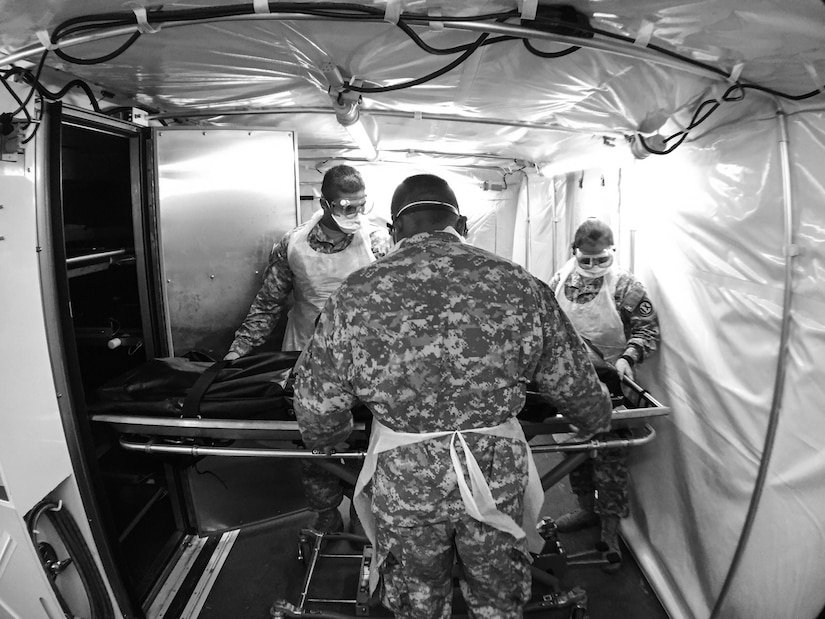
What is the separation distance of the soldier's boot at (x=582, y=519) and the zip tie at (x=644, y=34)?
241 cm

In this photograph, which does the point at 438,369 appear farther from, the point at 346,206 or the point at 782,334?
the point at 346,206

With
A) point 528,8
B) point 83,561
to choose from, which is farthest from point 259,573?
point 528,8

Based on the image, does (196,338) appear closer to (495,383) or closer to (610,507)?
(495,383)

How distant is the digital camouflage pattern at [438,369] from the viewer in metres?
1.38

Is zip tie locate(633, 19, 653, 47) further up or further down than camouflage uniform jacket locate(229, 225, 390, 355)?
further up

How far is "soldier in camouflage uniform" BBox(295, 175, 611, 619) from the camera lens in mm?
1378

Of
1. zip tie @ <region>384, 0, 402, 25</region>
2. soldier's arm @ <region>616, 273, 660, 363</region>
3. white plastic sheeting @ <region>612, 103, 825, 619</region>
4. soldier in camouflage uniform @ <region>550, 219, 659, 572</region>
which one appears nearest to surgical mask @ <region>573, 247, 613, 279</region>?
soldier in camouflage uniform @ <region>550, 219, 659, 572</region>

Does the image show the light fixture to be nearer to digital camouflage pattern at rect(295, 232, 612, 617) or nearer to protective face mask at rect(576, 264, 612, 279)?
digital camouflage pattern at rect(295, 232, 612, 617)

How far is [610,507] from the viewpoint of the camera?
251 cm

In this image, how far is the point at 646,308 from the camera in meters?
2.42

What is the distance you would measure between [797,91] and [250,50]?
5.68ft

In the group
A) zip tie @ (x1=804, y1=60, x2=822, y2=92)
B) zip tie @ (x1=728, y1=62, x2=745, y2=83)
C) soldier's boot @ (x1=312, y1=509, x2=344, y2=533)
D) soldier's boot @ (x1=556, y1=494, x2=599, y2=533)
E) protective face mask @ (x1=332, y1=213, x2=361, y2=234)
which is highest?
zip tie @ (x1=728, y1=62, x2=745, y2=83)

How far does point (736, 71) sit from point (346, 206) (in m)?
1.67

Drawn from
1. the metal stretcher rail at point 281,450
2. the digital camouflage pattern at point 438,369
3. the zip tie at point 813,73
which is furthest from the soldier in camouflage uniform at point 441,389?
the zip tie at point 813,73
